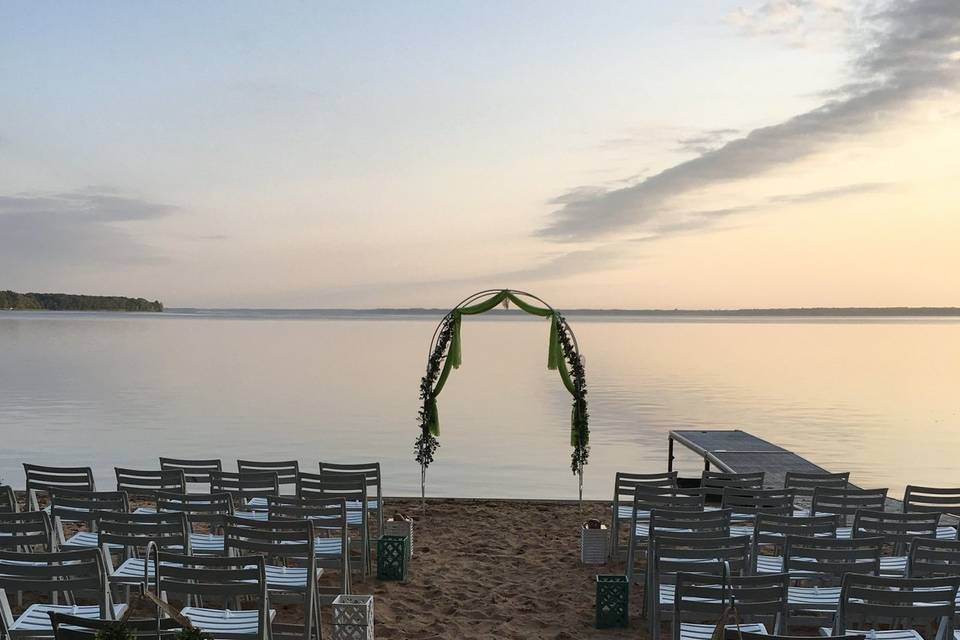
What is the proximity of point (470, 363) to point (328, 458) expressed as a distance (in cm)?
2250

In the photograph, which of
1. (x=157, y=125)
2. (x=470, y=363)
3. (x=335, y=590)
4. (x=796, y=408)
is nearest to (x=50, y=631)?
(x=335, y=590)

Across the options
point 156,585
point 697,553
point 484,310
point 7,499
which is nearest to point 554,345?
point 484,310

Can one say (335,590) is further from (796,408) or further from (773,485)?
(796,408)

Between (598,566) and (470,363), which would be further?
(470,363)

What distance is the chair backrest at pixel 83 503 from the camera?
666 centimetres

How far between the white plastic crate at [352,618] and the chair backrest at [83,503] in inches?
90.3

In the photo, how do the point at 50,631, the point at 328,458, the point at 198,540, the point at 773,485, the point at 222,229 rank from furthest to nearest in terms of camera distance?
the point at 222,229 < the point at 328,458 < the point at 773,485 < the point at 198,540 < the point at 50,631

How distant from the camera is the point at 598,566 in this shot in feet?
27.3

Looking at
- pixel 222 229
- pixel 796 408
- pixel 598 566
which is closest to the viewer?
pixel 598 566

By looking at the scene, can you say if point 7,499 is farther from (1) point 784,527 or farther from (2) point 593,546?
(1) point 784,527

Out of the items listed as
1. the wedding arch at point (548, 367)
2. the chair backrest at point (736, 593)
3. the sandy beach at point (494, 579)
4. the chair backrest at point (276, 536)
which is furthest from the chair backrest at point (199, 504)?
the wedding arch at point (548, 367)

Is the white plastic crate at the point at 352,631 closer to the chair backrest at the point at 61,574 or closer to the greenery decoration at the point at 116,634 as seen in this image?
the chair backrest at the point at 61,574

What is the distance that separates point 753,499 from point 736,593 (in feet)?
12.3

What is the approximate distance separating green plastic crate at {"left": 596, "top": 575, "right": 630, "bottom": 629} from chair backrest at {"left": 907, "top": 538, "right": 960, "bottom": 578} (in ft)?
6.42
